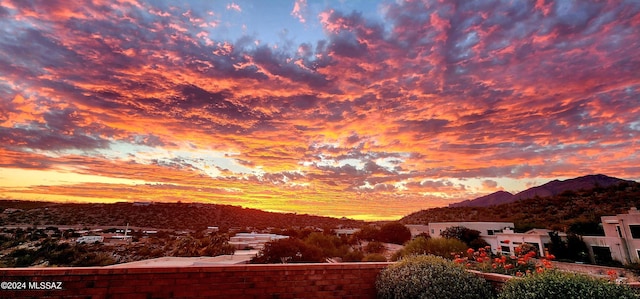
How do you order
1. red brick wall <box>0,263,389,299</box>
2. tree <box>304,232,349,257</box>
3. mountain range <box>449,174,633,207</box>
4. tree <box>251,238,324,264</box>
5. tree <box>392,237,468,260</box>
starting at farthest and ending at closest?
1. mountain range <box>449,174,633,207</box>
2. tree <box>304,232,349,257</box>
3. tree <box>392,237,468,260</box>
4. tree <box>251,238,324,264</box>
5. red brick wall <box>0,263,389,299</box>

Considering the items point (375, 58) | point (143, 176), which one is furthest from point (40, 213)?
point (375, 58)

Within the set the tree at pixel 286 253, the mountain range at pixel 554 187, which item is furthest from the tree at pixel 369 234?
the mountain range at pixel 554 187

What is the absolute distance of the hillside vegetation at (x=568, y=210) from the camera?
3596 centimetres

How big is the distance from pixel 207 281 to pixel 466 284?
4916 mm

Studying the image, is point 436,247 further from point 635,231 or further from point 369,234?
point 369,234

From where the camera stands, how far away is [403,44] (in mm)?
13711

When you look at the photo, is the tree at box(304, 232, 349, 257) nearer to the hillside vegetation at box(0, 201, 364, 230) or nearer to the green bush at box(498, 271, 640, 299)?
the hillside vegetation at box(0, 201, 364, 230)

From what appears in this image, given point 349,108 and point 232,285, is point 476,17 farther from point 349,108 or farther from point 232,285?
point 232,285

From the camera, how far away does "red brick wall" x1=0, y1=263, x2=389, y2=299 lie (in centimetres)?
517

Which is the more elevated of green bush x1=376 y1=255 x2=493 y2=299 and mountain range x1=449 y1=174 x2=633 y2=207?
mountain range x1=449 y1=174 x2=633 y2=207

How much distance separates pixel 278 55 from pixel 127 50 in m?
6.17

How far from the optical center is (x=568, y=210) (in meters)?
45.0

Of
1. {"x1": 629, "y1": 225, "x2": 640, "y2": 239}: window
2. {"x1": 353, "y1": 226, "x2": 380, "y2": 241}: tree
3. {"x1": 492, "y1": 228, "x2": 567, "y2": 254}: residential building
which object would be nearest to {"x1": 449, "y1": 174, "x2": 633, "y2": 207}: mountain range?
{"x1": 353, "y1": 226, "x2": 380, "y2": 241}: tree

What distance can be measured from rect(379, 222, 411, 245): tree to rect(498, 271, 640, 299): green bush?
40053 millimetres
